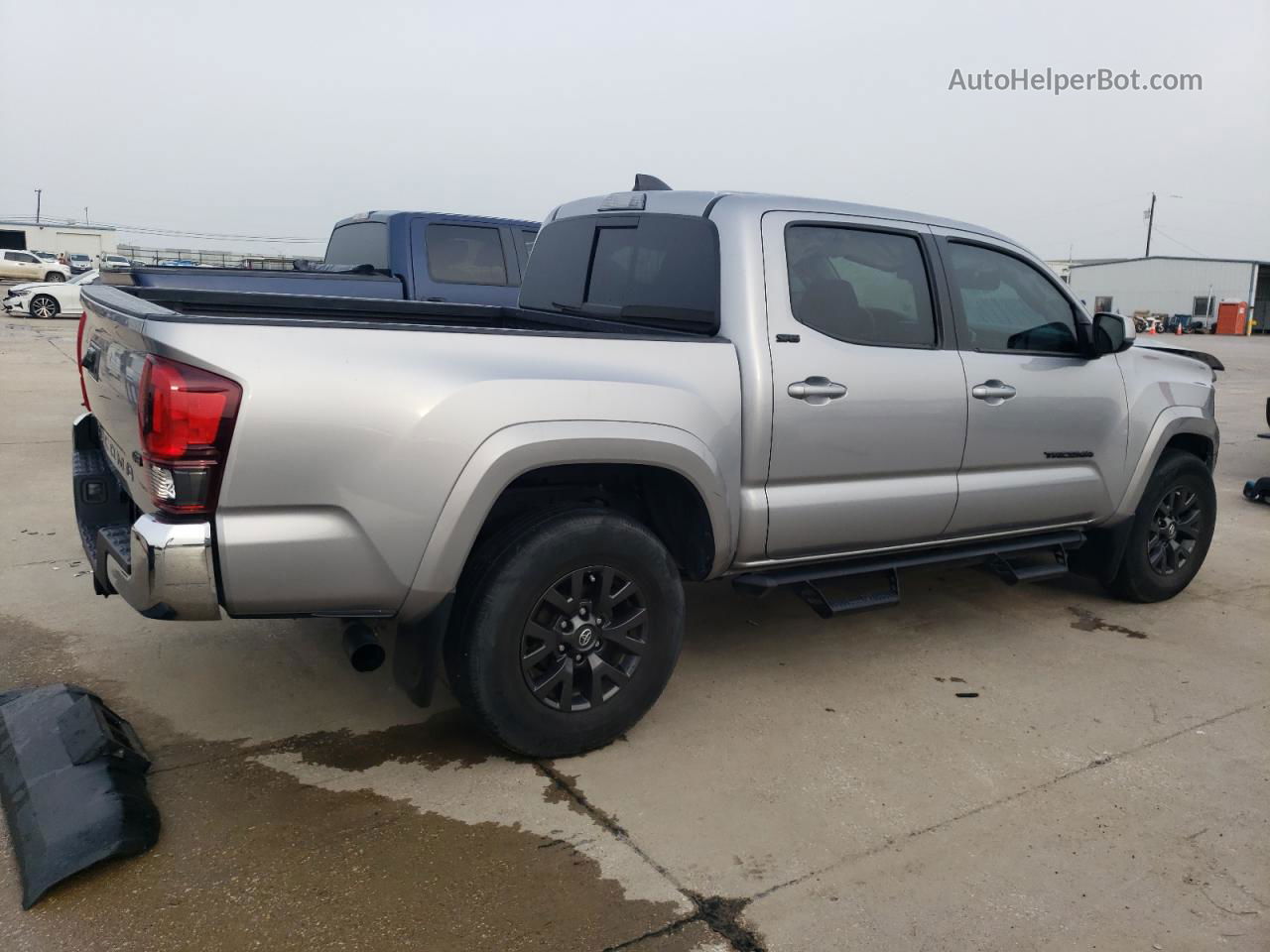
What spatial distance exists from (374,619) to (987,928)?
1.89 m

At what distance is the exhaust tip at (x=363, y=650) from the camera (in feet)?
9.95

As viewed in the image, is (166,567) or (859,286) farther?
(859,286)

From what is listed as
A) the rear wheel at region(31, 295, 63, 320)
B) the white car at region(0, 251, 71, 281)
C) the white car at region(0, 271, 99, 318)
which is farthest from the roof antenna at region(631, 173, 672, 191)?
the white car at region(0, 251, 71, 281)

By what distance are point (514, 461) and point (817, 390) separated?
1242 millimetres

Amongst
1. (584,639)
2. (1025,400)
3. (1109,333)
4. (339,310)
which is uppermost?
(1109,333)

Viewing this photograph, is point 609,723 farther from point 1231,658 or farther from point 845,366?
point 1231,658

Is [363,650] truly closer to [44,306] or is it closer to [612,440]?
[612,440]

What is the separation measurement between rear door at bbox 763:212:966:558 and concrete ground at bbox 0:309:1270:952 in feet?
2.41

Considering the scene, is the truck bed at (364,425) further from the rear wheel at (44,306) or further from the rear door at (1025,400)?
the rear wheel at (44,306)

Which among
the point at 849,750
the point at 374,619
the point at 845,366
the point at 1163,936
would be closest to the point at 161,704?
the point at 374,619

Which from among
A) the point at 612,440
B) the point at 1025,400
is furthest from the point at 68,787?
the point at 1025,400

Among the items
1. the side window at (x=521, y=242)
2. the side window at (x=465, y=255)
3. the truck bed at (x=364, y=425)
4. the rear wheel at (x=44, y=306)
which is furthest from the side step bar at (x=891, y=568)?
the rear wheel at (x=44, y=306)

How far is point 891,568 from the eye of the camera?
4.20 m

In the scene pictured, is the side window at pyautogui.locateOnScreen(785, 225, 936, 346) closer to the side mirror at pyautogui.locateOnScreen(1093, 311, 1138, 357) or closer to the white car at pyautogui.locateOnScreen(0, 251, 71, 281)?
the side mirror at pyautogui.locateOnScreen(1093, 311, 1138, 357)
